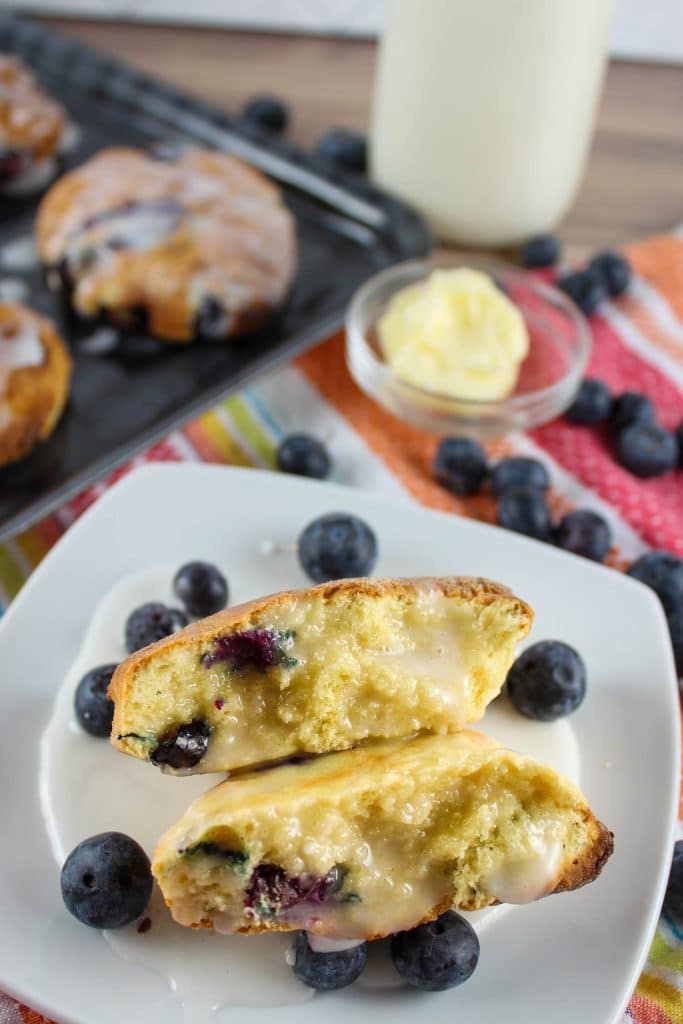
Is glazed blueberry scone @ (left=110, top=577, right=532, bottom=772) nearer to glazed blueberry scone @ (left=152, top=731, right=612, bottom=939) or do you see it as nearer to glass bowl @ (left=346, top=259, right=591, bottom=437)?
glazed blueberry scone @ (left=152, top=731, right=612, bottom=939)

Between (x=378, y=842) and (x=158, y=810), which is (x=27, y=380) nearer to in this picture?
(x=158, y=810)

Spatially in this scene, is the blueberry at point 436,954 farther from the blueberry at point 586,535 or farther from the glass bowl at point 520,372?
the glass bowl at point 520,372

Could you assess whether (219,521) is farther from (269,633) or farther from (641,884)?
(641,884)

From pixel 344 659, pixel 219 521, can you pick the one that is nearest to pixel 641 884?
pixel 344 659

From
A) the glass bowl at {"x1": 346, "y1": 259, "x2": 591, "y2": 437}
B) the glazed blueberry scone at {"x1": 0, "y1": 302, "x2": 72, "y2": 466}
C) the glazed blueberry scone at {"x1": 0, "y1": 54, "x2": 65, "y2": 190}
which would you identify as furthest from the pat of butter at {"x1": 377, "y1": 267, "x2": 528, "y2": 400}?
the glazed blueberry scone at {"x1": 0, "y1": 54, "x2": 65, "y2": 190}

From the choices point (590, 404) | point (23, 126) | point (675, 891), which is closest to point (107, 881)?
point (675, 891)

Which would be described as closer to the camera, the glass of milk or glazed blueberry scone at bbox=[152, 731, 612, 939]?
glazed blueberry scone at bbox=[152, 731, 612, 939]

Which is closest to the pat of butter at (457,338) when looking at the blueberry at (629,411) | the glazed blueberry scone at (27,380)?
the blueberry at (629,411)
